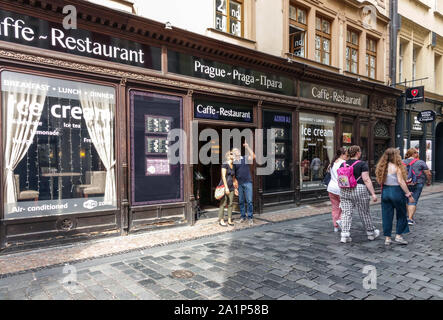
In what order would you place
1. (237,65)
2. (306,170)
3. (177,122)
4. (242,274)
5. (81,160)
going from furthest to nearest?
(306,170), (237,65), (177,122), (81,160), (242,274)

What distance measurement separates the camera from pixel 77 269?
4.56 m

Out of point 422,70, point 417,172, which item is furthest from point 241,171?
point 422,70

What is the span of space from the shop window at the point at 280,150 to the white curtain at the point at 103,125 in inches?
183

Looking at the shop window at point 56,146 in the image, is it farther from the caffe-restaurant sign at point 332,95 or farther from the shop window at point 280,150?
the caffe-restaurant sign at point 332,95

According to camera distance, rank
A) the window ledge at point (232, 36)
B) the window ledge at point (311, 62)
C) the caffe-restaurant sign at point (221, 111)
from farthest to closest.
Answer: the window ledge at point (311, 62) → the window ledge at point (232, 36) → the caffe-restaurant sign at point (221, 111)

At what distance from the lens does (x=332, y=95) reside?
37.9ft

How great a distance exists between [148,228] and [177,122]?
260 centimetres

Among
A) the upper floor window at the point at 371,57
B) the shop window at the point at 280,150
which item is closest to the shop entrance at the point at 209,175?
the shop window at the point at 280,150

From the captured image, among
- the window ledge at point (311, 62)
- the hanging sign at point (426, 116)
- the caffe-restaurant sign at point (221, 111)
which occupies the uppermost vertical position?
the window ledge at point (311, 62)

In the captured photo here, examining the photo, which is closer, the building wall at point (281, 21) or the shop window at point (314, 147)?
the building wall at point (281, 21)

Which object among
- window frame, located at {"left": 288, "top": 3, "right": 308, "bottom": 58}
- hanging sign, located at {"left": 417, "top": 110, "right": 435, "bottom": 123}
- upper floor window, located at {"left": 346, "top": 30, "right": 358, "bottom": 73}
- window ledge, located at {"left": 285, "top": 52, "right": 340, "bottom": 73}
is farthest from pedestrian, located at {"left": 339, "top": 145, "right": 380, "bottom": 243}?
hanging sign, located at {"left": 417, "top": 110, "right": 435, "bottom": 123}

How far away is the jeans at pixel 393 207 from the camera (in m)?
5.66
